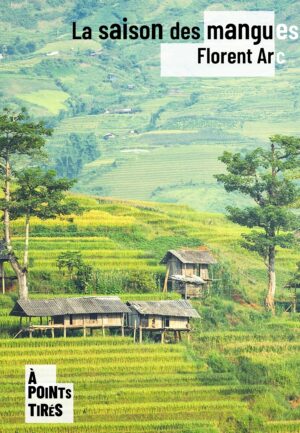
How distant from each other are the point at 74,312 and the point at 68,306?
49cm

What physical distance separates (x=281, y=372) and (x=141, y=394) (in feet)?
21.5

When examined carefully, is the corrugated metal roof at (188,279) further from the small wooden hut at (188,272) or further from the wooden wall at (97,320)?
the wooden wall at (97,320)

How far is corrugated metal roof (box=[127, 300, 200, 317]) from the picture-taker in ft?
231

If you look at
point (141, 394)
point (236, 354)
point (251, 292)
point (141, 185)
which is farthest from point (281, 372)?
point (141, 185)

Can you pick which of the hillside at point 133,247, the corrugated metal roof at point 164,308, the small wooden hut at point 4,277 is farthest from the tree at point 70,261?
the corrugated metal roof at point 164,308

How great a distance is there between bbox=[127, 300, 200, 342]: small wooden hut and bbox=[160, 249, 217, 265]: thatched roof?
5986mm

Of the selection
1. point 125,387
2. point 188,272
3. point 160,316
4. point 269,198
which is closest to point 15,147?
point 160,316

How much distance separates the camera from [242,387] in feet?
216

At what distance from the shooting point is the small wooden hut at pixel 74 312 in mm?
68375

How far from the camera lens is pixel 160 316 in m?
70.7

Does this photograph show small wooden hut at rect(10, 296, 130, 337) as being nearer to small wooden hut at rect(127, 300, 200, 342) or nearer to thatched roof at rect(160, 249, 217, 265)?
small wooden hut at rect(127, 300, 200, 342)

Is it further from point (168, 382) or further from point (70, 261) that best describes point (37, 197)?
point (168, 382)

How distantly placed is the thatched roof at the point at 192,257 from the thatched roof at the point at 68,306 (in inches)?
275

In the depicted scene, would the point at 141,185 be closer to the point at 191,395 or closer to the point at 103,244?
the point at 103,244
